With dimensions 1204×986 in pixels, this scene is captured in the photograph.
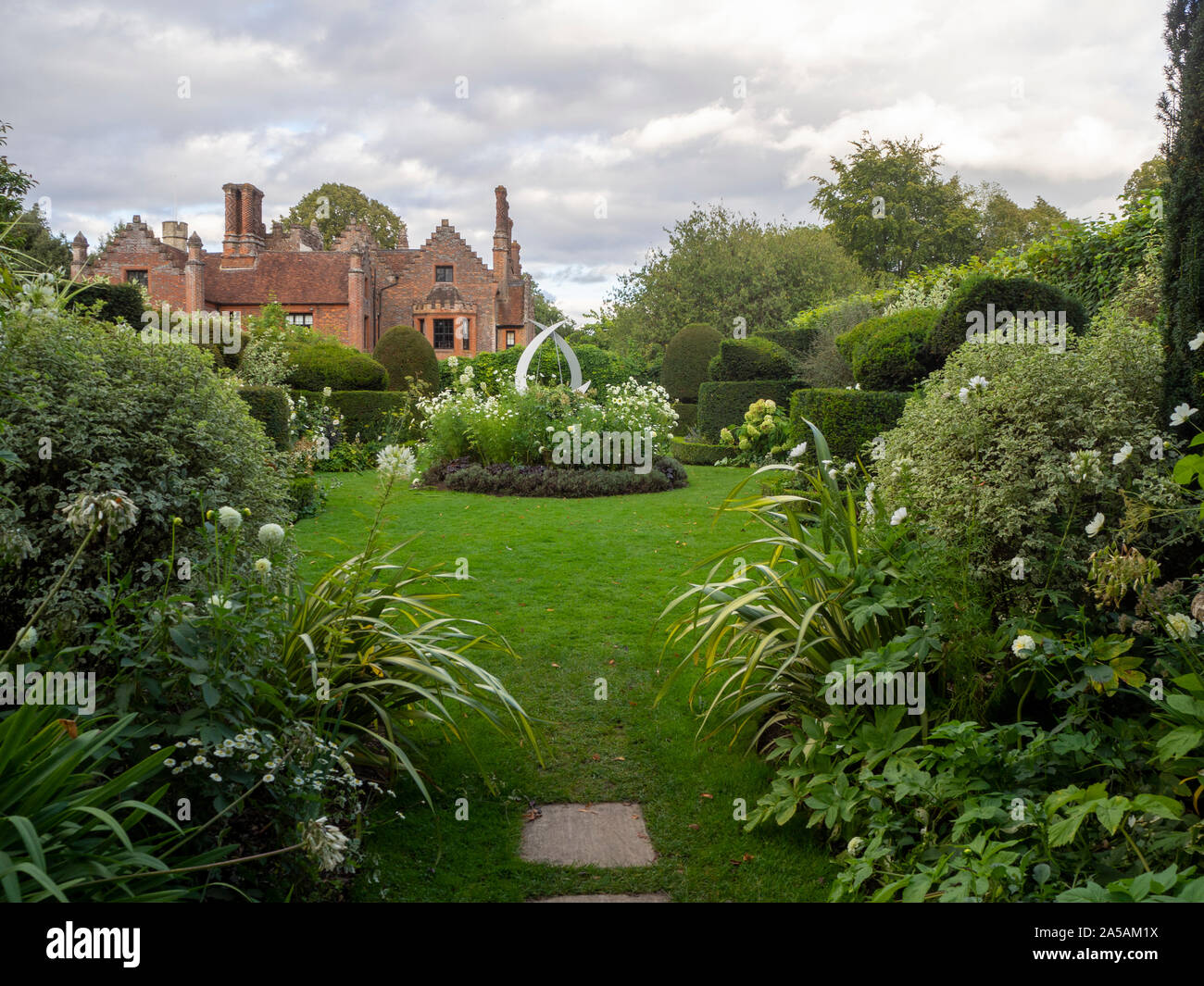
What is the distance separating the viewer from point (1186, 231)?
3512 millimetres

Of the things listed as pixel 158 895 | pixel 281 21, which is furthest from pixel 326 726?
pixel 281 21

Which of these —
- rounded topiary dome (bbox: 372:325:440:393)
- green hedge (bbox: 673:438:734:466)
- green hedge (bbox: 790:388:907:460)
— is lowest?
green hedge (bbox: 673:438:734:466)

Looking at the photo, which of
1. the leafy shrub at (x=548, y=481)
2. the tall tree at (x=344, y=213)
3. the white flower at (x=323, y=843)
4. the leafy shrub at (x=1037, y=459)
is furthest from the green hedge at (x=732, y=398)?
the tall tree at (x=344, y=213)

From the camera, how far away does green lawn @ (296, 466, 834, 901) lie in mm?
2670

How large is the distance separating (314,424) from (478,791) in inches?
456

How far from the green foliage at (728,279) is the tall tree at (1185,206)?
2622 centimetres

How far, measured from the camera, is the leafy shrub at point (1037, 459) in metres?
3.50

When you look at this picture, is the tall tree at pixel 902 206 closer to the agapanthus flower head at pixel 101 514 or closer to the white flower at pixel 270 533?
the white flower at pixel 270 533

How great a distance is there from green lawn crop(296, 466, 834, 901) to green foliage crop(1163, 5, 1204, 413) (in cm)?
263

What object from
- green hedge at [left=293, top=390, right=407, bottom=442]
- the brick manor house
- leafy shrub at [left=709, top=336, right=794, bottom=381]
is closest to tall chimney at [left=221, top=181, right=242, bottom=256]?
the brick manor house

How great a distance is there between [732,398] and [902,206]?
19.5 m

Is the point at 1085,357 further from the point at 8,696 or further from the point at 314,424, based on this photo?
the point at 314,424

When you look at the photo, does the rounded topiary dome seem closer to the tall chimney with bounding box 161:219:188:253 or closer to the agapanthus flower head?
the agapanthus flower head

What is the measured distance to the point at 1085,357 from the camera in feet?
13.5
